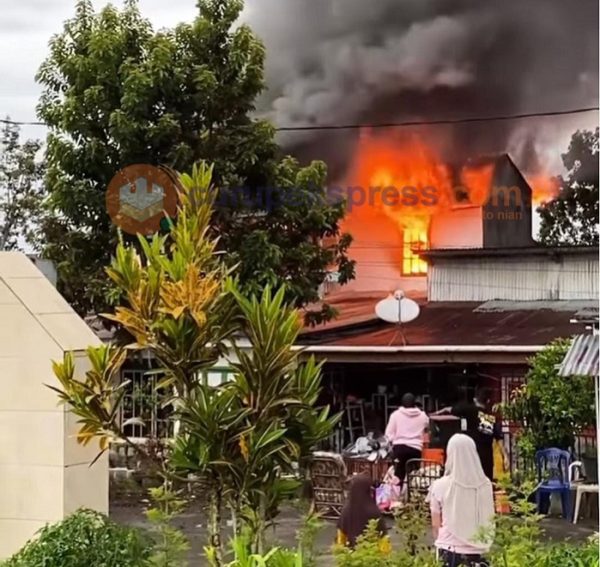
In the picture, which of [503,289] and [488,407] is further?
[503,289]

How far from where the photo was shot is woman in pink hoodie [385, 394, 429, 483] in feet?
28.5

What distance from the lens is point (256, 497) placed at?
3.98 metres

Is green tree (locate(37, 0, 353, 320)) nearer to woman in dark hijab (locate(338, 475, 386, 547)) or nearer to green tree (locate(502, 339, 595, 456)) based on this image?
green tree (locate(502, 339, 595, 456))

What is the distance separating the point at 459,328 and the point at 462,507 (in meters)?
5.47

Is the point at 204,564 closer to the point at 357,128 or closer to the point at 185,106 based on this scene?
the point at 185,106

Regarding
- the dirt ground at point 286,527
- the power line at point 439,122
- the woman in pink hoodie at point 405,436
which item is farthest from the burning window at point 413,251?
the dirt ground at point 286,527

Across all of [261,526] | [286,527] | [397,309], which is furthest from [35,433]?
[397,309]

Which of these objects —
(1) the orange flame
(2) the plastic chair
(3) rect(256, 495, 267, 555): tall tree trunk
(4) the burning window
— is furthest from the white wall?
(3) rect(256, 495, 267, 555): tall tree trunk

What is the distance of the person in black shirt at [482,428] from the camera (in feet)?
29.2

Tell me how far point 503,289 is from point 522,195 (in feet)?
3.49

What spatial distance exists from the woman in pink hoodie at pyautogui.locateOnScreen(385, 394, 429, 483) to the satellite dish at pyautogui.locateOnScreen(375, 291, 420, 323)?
2.06 m

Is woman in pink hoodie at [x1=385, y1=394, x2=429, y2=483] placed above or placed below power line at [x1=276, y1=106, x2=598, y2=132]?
below

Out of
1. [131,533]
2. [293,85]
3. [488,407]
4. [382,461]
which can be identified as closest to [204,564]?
[131,533]

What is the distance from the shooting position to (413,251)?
11148mm
